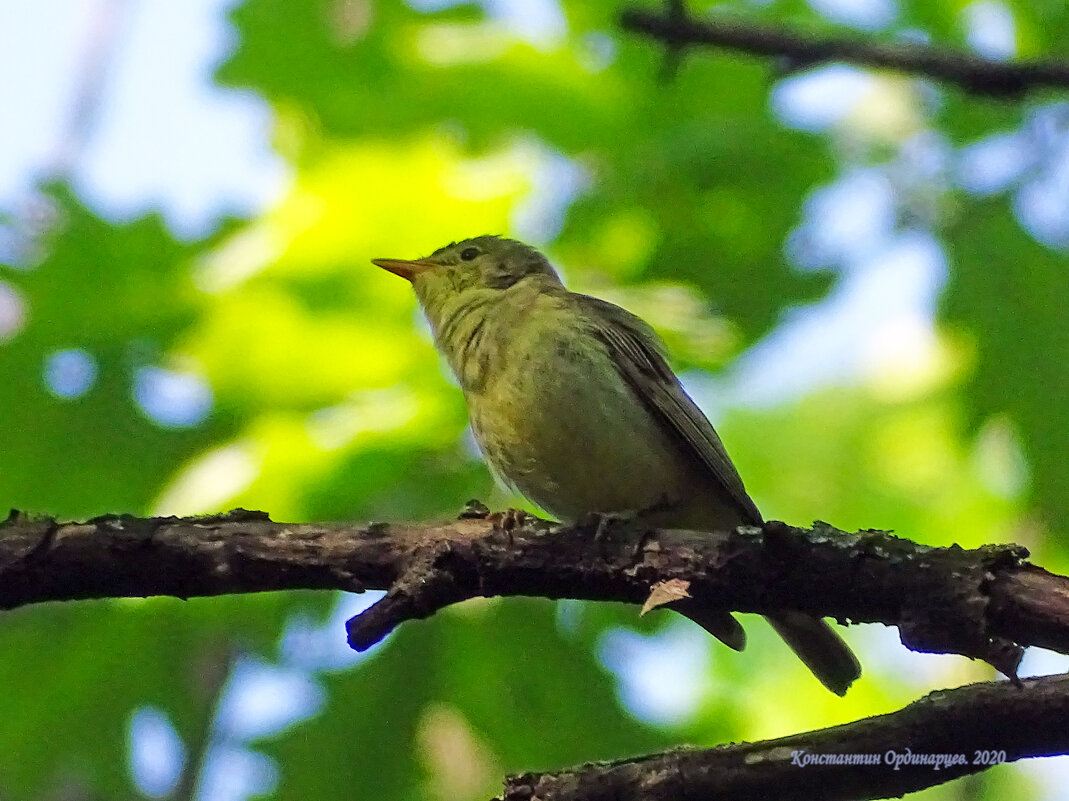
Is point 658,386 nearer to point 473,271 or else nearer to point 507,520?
point 473,271

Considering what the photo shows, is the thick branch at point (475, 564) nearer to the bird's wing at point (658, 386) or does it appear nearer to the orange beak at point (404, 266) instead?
the bird's wing at point (658, 386)

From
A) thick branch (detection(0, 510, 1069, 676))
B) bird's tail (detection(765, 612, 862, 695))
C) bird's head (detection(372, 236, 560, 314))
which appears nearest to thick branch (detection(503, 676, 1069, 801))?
thick branch (detection(0, 510, 1069, 676))

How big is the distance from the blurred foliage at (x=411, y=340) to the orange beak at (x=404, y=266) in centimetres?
6

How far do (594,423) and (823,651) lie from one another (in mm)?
1258

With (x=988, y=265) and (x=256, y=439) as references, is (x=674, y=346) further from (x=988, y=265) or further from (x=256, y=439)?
(x=256, y=439)

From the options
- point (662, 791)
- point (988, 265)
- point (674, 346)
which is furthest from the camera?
point (674, 346)

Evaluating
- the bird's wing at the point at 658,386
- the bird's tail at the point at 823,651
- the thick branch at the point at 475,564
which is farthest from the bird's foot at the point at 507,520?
the bird's tail at the point at 823,651

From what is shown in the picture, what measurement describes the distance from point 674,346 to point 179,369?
1.85 m

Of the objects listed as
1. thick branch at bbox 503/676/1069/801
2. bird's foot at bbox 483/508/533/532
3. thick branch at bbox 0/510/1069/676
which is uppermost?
bird's foot at bbox 483/508/533/532

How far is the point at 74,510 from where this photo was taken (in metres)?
4.29

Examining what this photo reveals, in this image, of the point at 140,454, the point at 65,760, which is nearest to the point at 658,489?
the point at 140,454

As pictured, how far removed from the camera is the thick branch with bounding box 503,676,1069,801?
2.61 meters

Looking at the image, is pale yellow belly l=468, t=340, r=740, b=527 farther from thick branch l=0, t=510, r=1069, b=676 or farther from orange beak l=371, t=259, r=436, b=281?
thick branch l=0, t=510, r=1069, b=676

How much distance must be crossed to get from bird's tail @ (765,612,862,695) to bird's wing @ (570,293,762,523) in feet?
1.45
